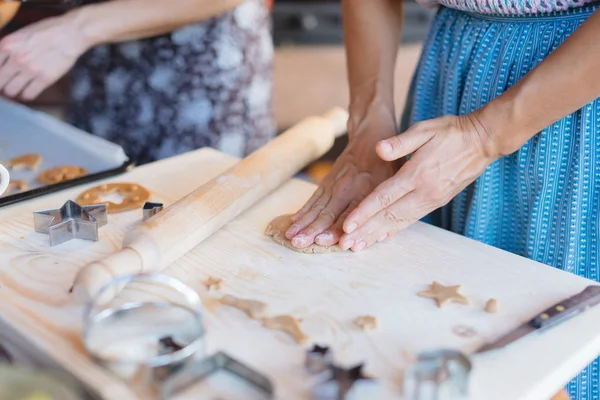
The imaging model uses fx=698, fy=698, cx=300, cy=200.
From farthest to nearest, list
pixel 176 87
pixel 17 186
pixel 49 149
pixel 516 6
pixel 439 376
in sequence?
pixel 176 87 < pixel 49 149 < pixel 17 186 < pixel 516 6 < pixel 439 376

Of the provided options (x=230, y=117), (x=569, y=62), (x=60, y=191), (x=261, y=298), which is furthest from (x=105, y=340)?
(x=230, y=117)

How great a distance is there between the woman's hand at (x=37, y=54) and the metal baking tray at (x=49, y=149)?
66 millimetres

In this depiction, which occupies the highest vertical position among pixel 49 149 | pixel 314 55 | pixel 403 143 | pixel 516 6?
pixel 516 6

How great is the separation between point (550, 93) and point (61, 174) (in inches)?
29.6

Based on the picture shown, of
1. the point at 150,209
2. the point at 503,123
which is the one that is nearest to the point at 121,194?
the point at 150,209

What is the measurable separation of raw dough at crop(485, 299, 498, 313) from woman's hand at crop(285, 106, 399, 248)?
0.22 m

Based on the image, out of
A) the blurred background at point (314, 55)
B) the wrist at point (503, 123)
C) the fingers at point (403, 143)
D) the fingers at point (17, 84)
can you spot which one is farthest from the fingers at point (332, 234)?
the blurred background at point (314, 55)

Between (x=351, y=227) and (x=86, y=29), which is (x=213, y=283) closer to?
(x=351, y=227)

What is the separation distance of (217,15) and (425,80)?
500 mm

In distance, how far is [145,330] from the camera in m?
0.73

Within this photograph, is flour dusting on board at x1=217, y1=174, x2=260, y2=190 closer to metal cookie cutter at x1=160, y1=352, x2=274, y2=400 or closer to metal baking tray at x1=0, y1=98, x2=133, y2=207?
metal baking tray at x1=0, y1=98, x2=133, y2=207

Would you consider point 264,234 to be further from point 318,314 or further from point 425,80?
point 425,80

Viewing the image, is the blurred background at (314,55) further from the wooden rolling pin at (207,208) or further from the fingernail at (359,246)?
the fingernail at (359,246)

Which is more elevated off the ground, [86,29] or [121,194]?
[86,29]
